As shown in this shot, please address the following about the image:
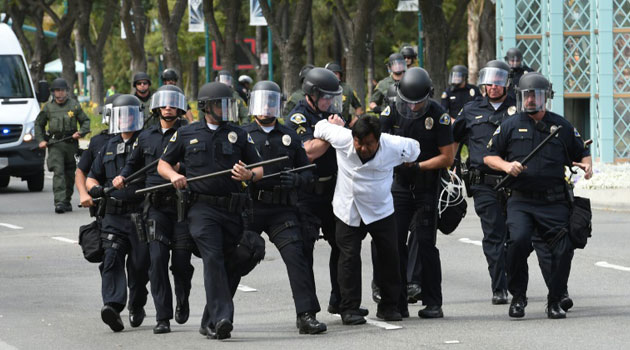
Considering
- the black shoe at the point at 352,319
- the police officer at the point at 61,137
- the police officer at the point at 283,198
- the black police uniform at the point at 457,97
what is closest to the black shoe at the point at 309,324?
the police officer at the point at 283,198

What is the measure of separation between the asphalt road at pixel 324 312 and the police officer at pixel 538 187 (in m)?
0.30

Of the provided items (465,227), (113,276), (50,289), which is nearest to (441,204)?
(113,276)

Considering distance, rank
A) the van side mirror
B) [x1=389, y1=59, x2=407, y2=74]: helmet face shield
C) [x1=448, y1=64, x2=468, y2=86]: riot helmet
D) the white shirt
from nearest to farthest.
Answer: the white shirt
[x1=389, y1=59, x2=407, y2=74]: helmet face shield
[x1=448, y1=64, x2=468, y2=86]: riot helmet
the van side mirror

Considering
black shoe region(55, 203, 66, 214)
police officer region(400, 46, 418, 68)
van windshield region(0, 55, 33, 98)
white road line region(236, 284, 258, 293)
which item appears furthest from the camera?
van windshield region(0, 55, 33, 98)

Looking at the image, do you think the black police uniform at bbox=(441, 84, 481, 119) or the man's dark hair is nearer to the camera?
the man's dark hair

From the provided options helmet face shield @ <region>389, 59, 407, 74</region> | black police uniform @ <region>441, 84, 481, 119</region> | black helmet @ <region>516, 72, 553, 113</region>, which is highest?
helmet face shield @ <region>389, 59, 407, 74</region>

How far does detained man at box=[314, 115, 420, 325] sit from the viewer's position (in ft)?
30.0

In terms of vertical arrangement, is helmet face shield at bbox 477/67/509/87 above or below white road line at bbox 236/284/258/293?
above

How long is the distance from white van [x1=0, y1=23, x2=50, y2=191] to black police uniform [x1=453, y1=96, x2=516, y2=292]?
40.0 ft

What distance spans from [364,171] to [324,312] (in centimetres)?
143

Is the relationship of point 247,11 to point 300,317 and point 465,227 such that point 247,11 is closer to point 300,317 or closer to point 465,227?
point 465,227

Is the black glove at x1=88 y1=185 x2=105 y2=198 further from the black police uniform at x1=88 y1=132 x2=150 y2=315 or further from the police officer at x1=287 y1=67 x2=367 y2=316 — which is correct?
the police officer at x1=287 y1=67 x2=367 y2=316

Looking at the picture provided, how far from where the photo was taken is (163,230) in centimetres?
911

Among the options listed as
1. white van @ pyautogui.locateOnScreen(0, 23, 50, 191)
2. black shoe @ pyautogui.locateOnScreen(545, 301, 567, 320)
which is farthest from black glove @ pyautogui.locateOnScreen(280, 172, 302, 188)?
white van @ pyautogui.locateOnScreen(0, 23, 50, 191)
